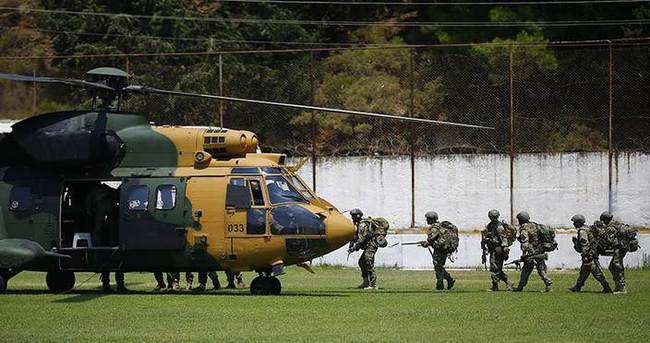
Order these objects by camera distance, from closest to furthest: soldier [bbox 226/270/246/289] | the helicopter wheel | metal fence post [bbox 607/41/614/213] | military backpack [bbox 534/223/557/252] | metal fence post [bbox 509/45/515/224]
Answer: the helicopter wheel, military backpack [bbox 534/223/557/252], soldier [bbox 226/270/246/289], metal fence post [bbox 607/41/614/213], metal fence post [bbox 509/45/515/224]

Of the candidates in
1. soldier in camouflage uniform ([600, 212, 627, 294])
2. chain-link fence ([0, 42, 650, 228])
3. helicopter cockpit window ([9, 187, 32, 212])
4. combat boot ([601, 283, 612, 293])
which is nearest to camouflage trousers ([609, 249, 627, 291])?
soldier in camouflage uniform ([600, 212, 627, 294])

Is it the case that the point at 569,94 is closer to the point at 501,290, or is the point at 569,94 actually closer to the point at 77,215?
the point at 501,290

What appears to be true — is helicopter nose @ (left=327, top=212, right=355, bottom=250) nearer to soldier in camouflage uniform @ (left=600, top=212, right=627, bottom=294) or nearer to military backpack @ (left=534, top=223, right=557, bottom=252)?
military backpack @ (left=534, top=223, right=557, bottom=252)

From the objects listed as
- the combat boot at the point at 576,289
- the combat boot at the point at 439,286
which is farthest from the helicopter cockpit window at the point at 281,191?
the combat boot at the point at 576,289

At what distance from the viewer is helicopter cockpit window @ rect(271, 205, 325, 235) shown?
25.0m

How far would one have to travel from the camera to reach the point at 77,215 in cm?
2659

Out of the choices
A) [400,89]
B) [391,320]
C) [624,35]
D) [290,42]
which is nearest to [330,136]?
[400,89]

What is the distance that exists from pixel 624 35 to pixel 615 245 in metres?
26.6

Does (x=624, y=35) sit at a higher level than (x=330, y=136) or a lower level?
higher

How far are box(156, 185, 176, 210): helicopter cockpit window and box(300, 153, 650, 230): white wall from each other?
52.1 feet

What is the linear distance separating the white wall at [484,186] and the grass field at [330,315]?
39.0ft

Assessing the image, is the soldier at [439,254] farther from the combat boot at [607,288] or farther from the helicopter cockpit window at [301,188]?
the helicopter cockpit window at [301,188]

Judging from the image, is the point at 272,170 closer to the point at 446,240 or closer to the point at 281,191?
the point at 281,191

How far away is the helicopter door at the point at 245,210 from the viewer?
25.2 m
